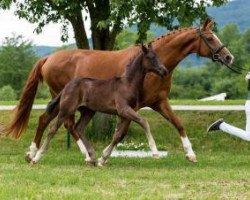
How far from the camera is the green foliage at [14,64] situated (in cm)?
7688

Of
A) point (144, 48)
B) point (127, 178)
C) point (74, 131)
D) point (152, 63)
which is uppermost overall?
point (144, 48)

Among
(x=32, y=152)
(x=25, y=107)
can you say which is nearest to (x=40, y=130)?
(x=32, y=152)

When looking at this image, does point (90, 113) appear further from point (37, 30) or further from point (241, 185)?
point (37, 30)

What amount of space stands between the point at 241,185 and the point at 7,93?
5991 centimetres

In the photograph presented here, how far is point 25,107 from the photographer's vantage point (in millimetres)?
13609

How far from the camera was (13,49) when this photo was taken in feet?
259

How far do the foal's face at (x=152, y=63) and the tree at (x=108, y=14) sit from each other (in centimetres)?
421

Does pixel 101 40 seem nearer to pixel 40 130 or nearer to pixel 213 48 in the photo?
pixel 40 130

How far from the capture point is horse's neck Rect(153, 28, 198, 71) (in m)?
12.3

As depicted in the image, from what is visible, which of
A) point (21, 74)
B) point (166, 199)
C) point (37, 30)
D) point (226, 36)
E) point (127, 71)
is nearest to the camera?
point (166, 199)

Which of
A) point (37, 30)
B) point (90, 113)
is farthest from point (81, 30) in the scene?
point (90, 113)

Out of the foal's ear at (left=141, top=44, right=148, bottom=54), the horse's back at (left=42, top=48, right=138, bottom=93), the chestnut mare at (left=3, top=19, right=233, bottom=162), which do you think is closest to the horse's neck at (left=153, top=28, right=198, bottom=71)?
the chestnut mare at (left=3, top=19, right=233, bottom=162)

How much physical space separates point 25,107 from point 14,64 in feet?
211

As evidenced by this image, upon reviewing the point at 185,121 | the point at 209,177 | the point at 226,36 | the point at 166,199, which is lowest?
the point at 226,36
